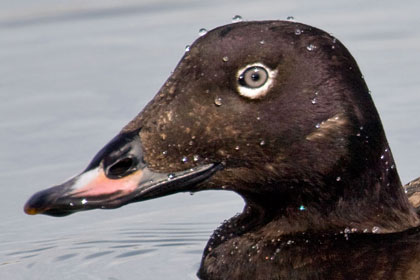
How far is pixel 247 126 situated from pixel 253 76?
0.77 feet

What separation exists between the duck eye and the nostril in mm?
571

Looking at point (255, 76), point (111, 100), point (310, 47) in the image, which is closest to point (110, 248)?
point (111, 100)

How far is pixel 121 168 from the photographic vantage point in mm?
6082

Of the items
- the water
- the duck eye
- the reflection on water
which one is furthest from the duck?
the reflection on water

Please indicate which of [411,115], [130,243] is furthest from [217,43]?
[411,115]

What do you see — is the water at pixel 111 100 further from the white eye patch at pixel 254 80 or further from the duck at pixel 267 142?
the white eye patch at pixel 254 80

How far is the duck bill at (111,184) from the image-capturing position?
5996 millimetres

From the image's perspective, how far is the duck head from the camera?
20.0ft

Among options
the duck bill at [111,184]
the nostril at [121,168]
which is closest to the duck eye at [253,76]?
the duck bill at [111,184]

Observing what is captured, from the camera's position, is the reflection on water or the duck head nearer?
the duck head

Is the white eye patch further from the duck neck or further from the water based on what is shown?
the water

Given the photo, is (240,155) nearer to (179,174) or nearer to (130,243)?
(179,174)

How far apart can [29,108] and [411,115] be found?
2.49m

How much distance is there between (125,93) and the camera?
32.2 ft
